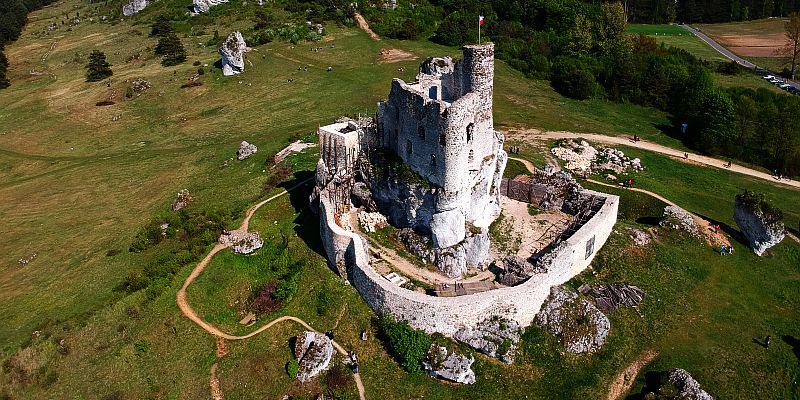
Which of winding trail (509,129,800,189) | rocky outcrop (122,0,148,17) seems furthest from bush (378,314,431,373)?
rocky outcrop (122,0,148,17)

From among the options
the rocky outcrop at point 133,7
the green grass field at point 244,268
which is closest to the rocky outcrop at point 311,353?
the green grass field at point 244,268

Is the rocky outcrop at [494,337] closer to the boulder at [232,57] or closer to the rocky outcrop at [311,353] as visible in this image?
the rocky outcrop at [311,353]

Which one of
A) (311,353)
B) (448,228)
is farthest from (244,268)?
(448,228)

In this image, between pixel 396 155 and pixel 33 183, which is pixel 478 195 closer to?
pixel 396 155

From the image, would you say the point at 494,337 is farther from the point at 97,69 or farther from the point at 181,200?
the point at 97,69

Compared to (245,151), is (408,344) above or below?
below

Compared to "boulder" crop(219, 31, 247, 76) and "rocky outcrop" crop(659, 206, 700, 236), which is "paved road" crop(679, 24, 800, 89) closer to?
"rocky outcrop" crop(659, 206, 700, 236)

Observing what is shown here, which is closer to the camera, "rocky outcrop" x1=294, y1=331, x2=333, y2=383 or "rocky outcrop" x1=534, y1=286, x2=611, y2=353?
"rocky outcrop" x1=294, y1=331, x2=333, y2=383
